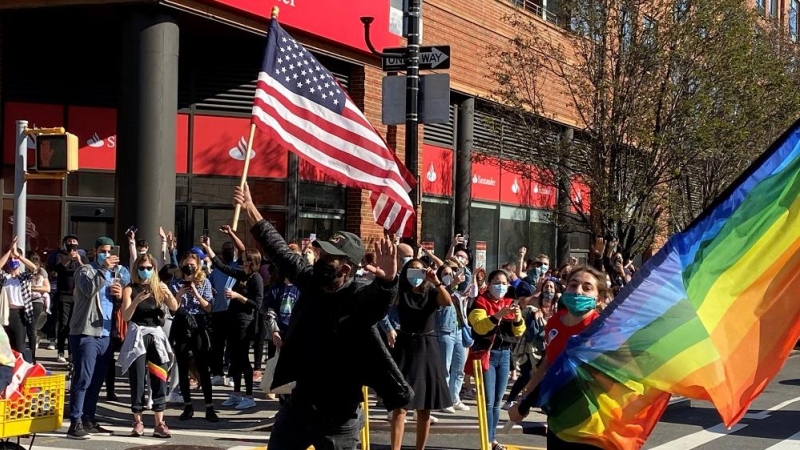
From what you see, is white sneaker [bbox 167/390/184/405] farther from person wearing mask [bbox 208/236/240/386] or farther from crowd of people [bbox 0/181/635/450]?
person wearing mask [bbox 208/236/240/386]

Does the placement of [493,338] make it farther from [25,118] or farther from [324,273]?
[25,118]

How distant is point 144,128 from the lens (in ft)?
52.0

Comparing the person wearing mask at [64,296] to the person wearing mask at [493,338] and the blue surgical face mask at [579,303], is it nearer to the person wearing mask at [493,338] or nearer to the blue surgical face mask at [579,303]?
the person wearing mask at [493,338]

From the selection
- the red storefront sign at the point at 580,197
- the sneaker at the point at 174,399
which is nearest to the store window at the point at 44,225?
the sneaker at the point at 174,399

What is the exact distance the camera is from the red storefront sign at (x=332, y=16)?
16750mm

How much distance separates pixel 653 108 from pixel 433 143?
5.49 m

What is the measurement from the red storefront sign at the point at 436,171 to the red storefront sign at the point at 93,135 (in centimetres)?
641

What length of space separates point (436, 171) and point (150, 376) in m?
12.7

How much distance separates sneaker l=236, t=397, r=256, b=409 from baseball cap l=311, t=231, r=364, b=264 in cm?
707

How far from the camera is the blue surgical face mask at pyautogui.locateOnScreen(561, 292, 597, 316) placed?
6.39 metres

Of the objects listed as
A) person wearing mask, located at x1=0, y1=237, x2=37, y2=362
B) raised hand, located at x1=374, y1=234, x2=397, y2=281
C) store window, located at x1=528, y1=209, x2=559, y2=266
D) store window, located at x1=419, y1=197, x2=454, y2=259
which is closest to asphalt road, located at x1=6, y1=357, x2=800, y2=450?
person wearing mask, located at x1=0, y1=237, x2=37, y2=362

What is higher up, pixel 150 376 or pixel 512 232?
pixel 512 232

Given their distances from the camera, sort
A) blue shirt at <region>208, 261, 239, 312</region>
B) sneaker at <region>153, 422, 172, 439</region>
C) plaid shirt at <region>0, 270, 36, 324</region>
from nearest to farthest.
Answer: sneaker at <region>153, 422, 172, 439</region>
plaid shirt at <region>0, 270, 36, 324</region>
blue shirt at <region>208, 261, 239, 312</region>

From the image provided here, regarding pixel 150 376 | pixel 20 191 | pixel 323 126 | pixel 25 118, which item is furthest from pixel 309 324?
pixel 25 118
